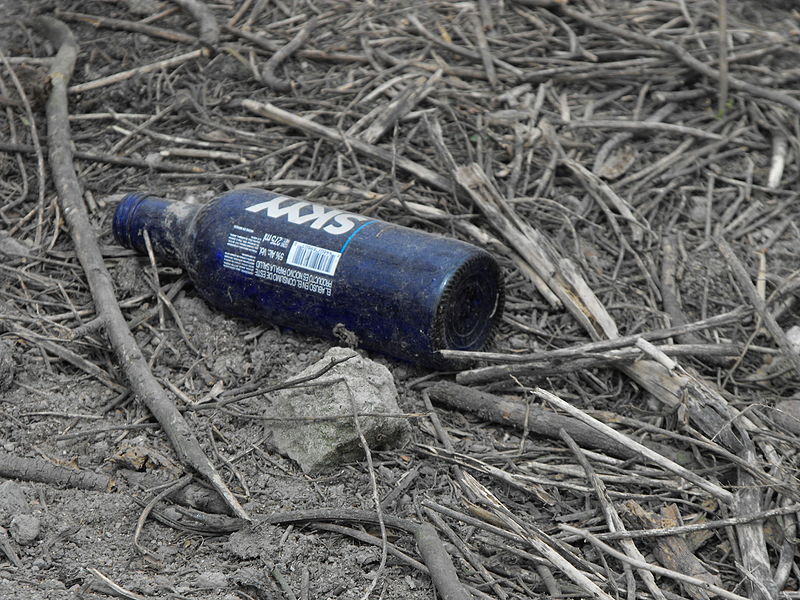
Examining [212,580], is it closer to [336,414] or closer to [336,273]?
[336,414]

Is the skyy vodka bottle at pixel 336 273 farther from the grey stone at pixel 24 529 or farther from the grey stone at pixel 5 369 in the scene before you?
the grey stone at pixel 24 529

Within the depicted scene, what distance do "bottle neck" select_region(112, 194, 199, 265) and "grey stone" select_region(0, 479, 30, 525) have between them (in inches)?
42.0

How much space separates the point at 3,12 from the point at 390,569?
11.1 ft

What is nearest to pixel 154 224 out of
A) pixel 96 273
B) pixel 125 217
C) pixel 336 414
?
pixel 125 217

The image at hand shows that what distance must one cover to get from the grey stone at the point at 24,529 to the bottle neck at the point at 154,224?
3.86 feet

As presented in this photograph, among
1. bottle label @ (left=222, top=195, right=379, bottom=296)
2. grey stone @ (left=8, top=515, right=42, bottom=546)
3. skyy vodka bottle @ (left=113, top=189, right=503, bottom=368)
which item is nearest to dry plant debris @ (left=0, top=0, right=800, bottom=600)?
grey stone @ (left=8, top=515, right=42, bottom=546)

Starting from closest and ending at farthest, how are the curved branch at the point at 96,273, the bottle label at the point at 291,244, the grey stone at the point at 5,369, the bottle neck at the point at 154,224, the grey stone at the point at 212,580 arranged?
the grey stone at the point at 212,580, the curved branch at the point at 96,273, the grey stone at the point at 5,369, the bottle label at the point at 291,244, the bottle neck at the point at 154,224

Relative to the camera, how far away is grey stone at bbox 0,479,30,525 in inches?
97.0

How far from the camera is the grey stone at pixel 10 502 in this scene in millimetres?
2463

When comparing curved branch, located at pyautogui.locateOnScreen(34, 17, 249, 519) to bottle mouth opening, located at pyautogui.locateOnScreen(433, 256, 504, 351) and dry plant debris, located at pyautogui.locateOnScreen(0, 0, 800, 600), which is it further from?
bottle mouth opening, located at pyautogui.locateOnScreen(433, 256, 504, 351)

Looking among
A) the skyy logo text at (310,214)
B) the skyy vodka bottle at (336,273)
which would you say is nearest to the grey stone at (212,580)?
the skyy vodka bottle at (336,273)

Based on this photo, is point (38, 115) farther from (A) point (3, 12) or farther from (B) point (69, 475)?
(B) point (69, 475)

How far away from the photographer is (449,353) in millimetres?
3008

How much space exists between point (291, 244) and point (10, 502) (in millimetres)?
1147
